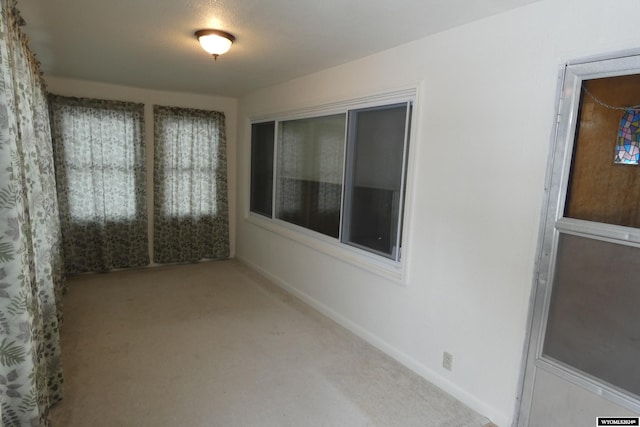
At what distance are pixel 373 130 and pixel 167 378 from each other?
2.43 metres

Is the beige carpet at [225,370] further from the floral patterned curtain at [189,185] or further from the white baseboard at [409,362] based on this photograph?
the floral patterned curtain at [189,185]

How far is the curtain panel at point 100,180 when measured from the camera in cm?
426

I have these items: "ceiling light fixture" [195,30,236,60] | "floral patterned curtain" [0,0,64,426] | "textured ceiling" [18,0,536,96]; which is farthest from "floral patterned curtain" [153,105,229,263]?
"floral patterned curtain" [0,0,64,426]

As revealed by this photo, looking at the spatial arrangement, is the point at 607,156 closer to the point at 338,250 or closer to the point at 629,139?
the point at 629,139

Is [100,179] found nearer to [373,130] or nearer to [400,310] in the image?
[373,130]

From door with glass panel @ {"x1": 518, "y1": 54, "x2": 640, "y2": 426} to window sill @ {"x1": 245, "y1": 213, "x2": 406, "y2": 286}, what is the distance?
40.2 inches

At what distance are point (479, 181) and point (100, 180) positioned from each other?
4.34 m

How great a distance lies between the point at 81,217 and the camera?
4410 mm

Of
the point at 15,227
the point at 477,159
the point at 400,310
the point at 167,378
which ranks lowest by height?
the point at 167,378

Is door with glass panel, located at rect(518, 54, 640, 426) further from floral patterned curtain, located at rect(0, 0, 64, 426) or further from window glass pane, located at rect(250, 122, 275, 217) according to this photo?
window glass pane, located at rect(250, 122, 275, 217)

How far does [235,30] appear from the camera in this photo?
248 cm

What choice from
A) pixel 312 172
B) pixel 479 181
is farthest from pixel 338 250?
pixel 479 181

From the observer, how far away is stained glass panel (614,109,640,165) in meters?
1.61

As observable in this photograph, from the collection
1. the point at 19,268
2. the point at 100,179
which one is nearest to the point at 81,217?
the point at 100,179
